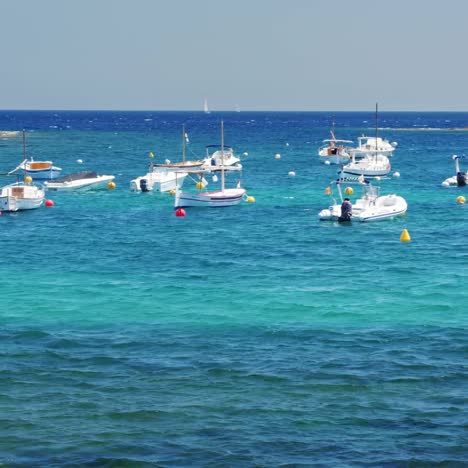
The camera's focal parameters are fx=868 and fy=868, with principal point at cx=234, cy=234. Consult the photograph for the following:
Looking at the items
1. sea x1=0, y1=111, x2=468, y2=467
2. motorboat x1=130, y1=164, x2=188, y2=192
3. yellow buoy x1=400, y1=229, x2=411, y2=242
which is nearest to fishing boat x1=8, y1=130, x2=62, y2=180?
motorboat x1=130, y1=164, x2=188, y2=192

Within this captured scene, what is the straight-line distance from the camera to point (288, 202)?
6769cm

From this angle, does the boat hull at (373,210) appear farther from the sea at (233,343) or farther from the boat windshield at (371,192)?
the sea at (233,343)

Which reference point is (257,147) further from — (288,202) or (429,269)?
(429,269)

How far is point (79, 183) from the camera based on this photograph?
244 feet

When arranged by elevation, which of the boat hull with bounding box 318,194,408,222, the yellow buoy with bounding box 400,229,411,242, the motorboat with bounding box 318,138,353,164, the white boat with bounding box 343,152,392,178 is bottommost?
the yellow buoy with bounding box 400,229,411,242

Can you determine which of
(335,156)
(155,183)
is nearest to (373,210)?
(155,183)

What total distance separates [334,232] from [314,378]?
2729 cm

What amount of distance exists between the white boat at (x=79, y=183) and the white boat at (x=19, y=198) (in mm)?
11245

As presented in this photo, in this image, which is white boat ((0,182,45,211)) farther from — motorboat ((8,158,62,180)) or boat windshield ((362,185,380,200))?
boat windshield ((362,185,380,200))

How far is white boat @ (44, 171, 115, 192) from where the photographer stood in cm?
7362

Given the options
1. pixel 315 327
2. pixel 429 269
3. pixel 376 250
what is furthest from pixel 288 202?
pixel 315 327

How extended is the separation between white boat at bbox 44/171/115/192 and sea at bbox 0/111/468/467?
16.9 meters

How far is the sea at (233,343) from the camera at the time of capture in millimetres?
20344

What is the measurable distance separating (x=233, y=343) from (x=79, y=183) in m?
48.9
